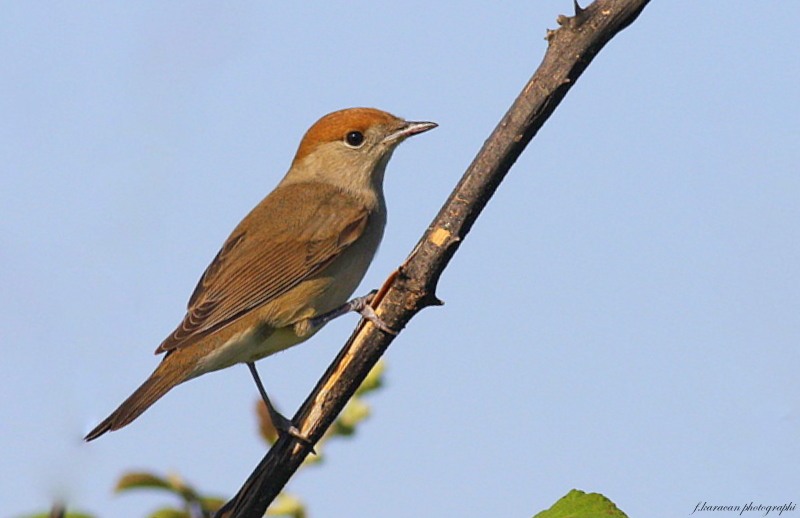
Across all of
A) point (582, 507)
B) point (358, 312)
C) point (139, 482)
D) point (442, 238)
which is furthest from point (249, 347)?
point (582, 507)

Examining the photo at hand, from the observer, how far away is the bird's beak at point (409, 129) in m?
6.88

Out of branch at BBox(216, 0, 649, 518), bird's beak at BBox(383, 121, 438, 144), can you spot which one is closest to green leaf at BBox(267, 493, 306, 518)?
branch at BBox(216, 0, 649, 518)

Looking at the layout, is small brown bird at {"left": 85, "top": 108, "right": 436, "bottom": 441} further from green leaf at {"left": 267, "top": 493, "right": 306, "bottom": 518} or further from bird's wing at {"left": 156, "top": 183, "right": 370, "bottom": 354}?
green leaf at {"left": 267, "top": 493, "right": 306, "bottom": 518}

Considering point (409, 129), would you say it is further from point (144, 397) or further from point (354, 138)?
point (144, 397)

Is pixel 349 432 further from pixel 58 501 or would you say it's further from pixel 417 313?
pixel 58 501

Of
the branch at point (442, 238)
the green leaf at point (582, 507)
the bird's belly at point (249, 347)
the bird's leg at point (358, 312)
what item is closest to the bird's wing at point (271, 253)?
the bird's belly at point (249, 347)

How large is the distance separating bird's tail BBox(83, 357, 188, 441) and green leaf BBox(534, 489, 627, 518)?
249 centimetres

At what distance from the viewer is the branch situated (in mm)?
3520

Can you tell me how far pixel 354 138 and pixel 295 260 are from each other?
52.5 inches

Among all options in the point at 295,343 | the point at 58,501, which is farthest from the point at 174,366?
the point at 58,501

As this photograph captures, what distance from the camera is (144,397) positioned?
5047 millimetres

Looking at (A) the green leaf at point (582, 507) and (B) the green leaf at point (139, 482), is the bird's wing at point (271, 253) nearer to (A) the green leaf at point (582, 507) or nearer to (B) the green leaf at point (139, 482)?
(B) the green leaf at point (139, 482)

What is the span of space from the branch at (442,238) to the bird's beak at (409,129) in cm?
301

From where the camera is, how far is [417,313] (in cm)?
389
